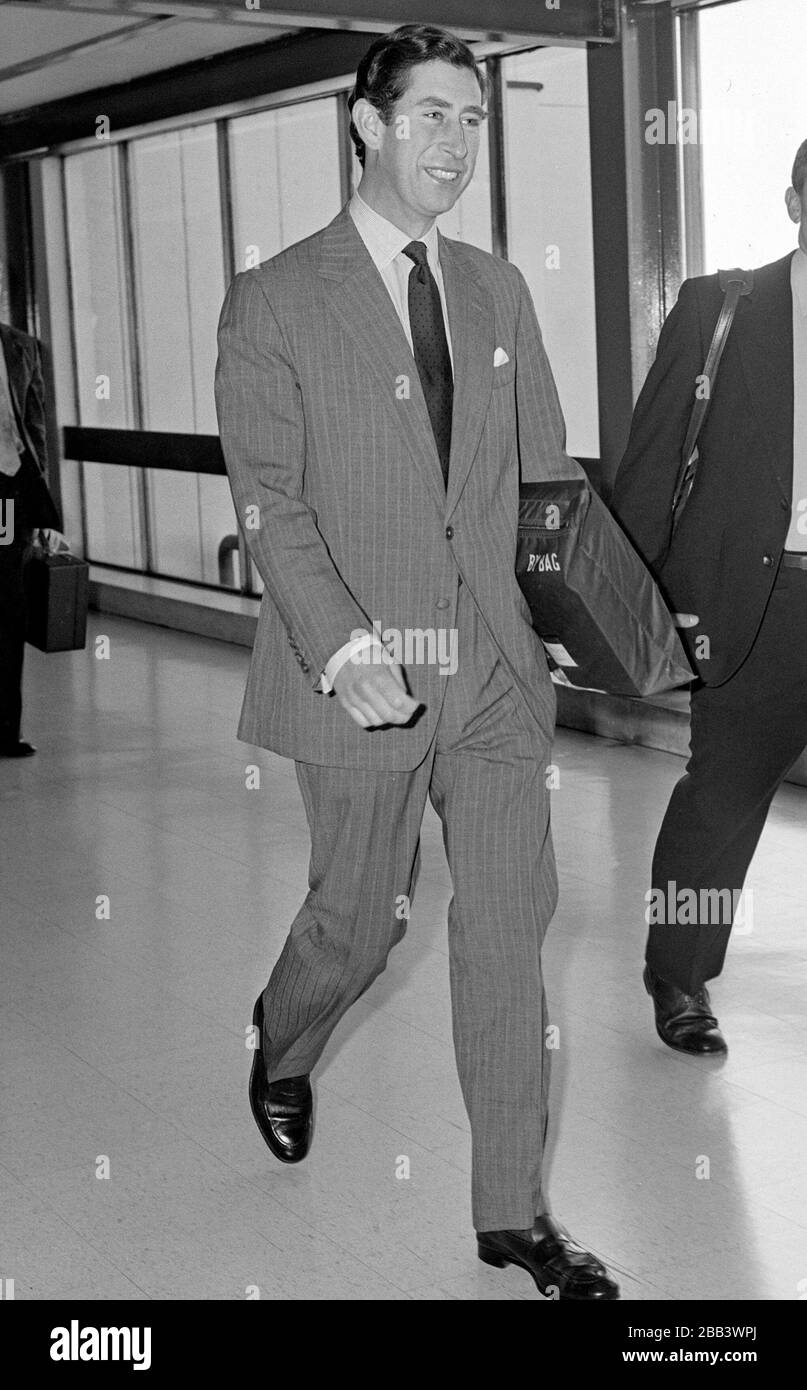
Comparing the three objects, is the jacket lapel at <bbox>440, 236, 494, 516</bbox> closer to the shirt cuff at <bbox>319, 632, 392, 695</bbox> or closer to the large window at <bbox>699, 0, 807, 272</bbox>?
the shirt cuff at <bbox>319, 632, 392, 695</bbox>

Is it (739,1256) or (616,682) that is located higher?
(616,682)

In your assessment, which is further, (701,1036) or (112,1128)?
(701,1036)

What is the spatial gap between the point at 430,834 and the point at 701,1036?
6.86ft

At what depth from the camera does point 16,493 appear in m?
6.50

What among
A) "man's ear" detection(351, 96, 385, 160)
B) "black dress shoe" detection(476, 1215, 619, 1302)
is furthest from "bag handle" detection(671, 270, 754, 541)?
"black dress shoe" detection(476, 1215, 619, 1302)

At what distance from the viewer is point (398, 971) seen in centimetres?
418

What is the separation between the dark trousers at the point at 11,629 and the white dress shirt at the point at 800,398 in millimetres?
3907

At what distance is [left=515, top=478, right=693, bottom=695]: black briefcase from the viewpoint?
2582mm

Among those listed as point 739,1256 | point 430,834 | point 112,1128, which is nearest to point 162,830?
point 430,834

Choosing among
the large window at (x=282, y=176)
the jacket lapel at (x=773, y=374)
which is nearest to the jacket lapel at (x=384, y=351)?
the jacket lapel at (x=773, y=374)

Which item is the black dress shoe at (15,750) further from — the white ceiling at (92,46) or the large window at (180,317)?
the large window at (180,317)

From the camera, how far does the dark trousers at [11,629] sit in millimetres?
6703

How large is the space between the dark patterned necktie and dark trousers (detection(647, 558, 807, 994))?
1.00m
